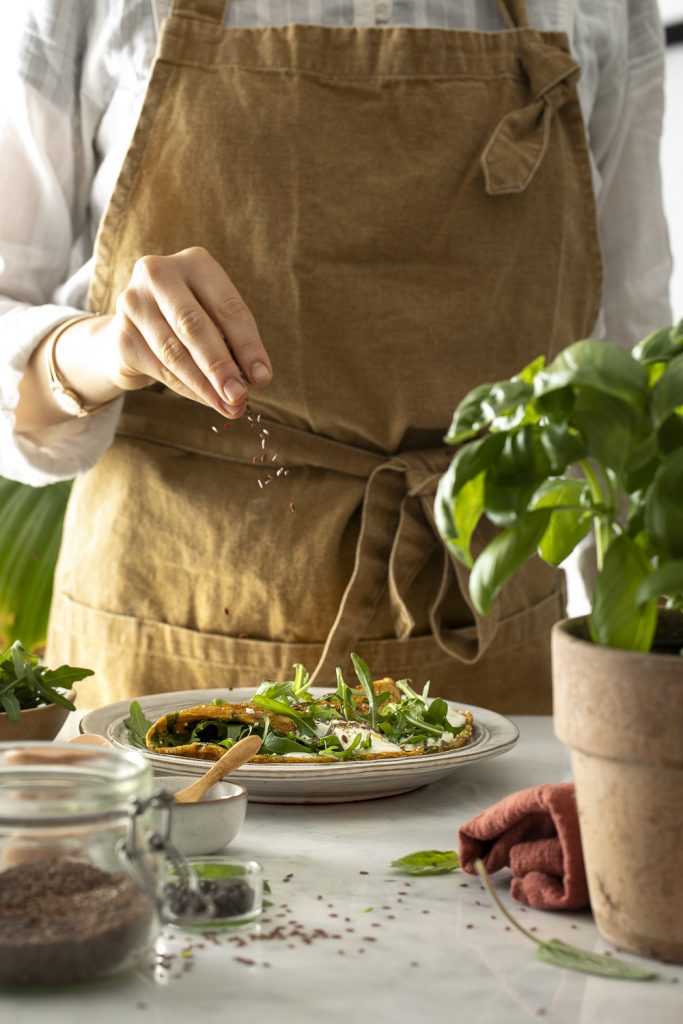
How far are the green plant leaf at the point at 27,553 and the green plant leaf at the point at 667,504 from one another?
5.74 feet

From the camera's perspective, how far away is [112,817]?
61 cm

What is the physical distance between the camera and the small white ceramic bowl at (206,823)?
772 millimetres

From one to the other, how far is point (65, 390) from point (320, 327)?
29cm

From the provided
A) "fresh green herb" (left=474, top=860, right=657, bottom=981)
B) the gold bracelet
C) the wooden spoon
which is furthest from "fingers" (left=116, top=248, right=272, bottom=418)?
"fresh green herb" (left=474, top=860, right=657, bottom=981)

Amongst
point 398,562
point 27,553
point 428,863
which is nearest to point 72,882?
point 428,863

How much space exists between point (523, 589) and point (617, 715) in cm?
95

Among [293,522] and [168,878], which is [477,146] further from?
[168,878]

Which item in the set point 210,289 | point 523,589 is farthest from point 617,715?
point 523,589

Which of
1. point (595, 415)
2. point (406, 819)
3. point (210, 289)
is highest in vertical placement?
point (210, 289)

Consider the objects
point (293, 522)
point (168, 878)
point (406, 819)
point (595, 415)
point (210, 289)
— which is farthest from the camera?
point (293, 522)

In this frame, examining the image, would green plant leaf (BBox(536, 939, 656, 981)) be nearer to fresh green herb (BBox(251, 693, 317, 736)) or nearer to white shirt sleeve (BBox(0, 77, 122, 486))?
fresh green herb (BBox(251, 693, 317, 736))

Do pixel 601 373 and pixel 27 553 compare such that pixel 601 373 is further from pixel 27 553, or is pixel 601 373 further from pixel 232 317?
pixel 27 553

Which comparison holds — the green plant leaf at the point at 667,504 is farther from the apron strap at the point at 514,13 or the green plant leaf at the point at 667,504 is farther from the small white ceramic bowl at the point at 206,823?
the apron strap at the point at 514,13

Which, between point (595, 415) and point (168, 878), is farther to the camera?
point (168, 878)
